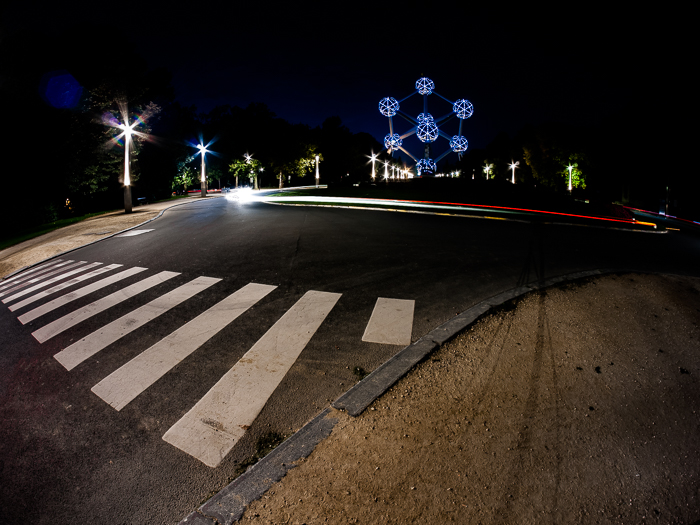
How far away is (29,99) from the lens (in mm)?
22781

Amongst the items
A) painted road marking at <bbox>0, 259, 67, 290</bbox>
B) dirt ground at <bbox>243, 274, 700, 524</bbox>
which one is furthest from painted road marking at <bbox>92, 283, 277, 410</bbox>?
painted road marking at <bbox>0, 259, 67, 290</bbox>

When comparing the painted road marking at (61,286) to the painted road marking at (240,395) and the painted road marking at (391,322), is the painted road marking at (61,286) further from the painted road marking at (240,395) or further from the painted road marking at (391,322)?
the painted road marking at (391,322)

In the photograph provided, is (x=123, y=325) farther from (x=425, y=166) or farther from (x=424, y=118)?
(x=425, y=166)

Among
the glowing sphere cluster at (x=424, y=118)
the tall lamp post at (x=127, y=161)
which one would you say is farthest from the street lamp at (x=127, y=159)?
the glowing sphere cluster at (x=424, y=118)

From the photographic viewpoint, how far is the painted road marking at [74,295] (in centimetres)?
699

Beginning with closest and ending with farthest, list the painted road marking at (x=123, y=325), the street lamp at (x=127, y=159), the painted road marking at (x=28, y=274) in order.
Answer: the painted road marking at (x=123, y=325) < the painted road marking at (x=28, y=274) < the street lamp at (x=127, y=159)

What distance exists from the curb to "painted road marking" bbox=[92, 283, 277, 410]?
6.99ft

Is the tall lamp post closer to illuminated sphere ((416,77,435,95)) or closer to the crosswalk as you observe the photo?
the crosswalk

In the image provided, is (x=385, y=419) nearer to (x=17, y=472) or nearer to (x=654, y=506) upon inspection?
(x=654, y=506)

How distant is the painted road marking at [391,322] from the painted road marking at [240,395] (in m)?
0.91

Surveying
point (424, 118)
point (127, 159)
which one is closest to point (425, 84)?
point (424, 118)

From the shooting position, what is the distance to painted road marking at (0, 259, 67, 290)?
10.0m

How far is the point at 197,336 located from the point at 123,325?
5.52 ft

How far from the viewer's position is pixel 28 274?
1072 centimetres
